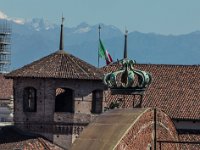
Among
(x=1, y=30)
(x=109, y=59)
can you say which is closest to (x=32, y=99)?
(x=109, y=59)

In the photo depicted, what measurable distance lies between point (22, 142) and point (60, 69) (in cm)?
480

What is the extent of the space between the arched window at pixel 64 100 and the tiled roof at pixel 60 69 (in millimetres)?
927

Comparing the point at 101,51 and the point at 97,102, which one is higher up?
the point at 101,51

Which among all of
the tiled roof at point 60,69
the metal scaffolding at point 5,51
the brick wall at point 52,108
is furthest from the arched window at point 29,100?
the metal scaffolding at point 5,51

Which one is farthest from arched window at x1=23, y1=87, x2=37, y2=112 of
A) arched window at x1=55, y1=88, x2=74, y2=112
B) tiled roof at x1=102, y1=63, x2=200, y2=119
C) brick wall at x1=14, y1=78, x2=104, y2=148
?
tiled roof at x1=102, y1=63, x2=200, y2=119

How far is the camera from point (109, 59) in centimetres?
7056

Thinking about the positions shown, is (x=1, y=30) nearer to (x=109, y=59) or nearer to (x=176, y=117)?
(x=109, y=59)

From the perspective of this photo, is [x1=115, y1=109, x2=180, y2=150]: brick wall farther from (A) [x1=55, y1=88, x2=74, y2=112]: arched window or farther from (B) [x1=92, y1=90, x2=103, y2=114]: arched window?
(A) [x1=55, y1=88, x2=74, y2=112]: arched window

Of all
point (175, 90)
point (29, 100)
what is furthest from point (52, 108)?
point (175, 90)

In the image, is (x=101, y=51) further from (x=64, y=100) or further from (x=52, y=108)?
(x=52, y=108)

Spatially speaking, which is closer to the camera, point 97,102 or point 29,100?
point 97,102

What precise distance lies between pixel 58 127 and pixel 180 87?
44.8 feet

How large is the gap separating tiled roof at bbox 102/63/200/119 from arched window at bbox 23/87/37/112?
707 centimetres

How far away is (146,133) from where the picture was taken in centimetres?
1494
